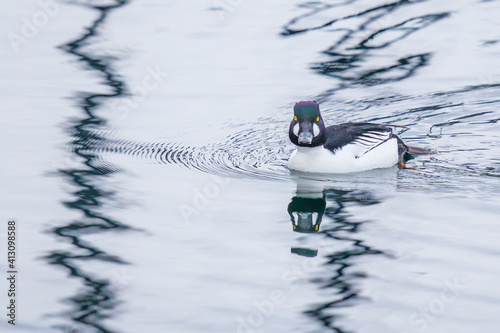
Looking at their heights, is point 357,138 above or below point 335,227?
above

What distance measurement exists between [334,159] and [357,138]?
409 mm

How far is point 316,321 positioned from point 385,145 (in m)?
4.53

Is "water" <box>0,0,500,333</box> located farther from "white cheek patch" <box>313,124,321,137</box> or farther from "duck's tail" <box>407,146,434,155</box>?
"white cheek patch" <box>313,124,321,137</box>

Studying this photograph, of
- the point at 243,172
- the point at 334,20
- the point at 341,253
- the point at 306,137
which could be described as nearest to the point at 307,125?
the point at 306,137

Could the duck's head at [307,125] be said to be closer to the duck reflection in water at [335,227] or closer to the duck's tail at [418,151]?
the duck reflection in water at [335,227]

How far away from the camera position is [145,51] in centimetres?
1638

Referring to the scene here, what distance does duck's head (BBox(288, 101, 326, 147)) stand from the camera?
36.0ft

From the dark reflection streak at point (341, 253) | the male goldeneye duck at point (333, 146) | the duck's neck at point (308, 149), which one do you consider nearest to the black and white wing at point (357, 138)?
the male goldeneye duck at point (333, 146)

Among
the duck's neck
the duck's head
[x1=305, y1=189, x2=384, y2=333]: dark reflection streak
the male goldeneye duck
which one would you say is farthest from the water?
the duck's head

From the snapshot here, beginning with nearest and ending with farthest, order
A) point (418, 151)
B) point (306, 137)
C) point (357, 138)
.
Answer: point (306, 137) < point (357, 138) < point (418, 151)

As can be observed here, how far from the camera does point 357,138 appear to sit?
37.8ft

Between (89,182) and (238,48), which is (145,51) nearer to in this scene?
(238,48)

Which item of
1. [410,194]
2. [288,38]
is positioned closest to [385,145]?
[410,194]

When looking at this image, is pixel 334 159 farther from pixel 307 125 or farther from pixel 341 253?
pixel 341 253
